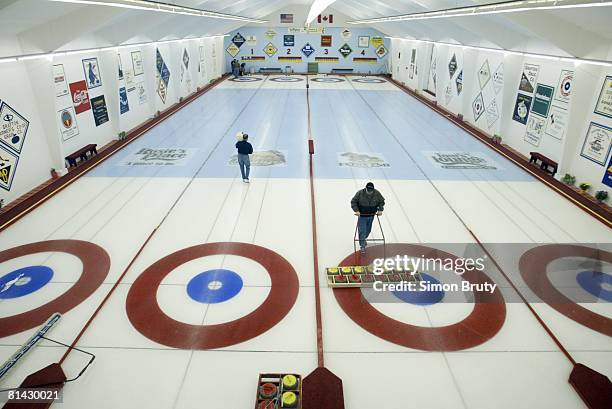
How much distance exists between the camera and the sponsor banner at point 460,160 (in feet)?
40.5

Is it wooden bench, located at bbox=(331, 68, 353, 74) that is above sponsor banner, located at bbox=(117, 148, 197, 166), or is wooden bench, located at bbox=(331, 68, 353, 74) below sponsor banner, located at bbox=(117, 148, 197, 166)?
above

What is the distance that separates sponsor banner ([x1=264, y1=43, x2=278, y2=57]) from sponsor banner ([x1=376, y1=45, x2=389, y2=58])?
923 cm

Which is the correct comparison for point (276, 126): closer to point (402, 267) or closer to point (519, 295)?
point (402, 267)

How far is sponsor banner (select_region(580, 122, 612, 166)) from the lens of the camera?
9.56m

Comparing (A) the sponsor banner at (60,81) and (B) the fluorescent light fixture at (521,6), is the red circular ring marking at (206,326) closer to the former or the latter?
(B) the fluorescent light fixture at (521,6)

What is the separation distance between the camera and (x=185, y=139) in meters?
14.8

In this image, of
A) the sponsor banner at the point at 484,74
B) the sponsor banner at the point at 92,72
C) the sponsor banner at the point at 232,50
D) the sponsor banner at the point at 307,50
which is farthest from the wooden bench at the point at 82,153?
the sponsor banner at the point at 307,50

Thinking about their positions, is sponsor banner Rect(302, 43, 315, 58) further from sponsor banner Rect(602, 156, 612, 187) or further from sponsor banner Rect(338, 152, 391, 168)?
sponsor banner Rect(602, 156, 612, 187)

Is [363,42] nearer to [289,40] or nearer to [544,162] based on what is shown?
[289,40]

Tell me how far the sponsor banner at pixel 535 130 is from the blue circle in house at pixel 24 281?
14407mm

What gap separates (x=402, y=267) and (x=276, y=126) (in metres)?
11.2

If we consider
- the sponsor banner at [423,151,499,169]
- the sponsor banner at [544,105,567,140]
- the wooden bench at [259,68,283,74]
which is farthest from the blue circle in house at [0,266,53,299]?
the wooden bench at [259,68,283,74]

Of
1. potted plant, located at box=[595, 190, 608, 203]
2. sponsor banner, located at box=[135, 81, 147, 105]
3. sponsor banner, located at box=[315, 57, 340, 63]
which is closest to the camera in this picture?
potted plant, located at box=[595, 190, 608, 203]

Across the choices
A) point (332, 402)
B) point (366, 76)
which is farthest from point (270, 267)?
point (366, 76)
